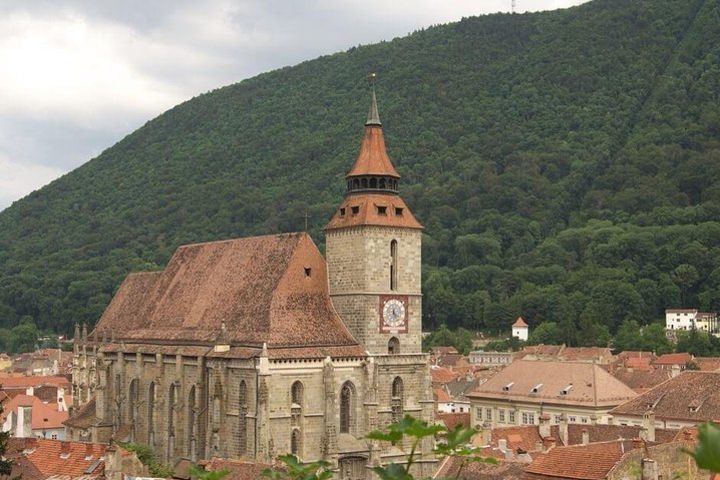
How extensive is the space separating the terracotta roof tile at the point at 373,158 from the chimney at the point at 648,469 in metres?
27.7

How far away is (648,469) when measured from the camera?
38656 mm

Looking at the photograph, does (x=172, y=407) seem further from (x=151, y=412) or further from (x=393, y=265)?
(x=393, y=265)

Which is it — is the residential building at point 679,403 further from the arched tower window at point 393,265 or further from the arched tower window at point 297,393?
the arched tower window at point 297,393

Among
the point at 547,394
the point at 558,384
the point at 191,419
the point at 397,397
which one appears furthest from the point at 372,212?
the point at 558,384

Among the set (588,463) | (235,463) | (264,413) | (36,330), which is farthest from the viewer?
(36,330)

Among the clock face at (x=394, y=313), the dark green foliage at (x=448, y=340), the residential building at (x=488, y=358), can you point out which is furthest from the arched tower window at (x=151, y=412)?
the dark green foliage at (x=448, y=340)

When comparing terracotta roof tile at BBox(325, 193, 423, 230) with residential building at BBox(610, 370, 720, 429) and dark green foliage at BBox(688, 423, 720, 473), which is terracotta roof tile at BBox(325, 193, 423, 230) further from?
dark green foliage at BBox(688, 423, 720, 473)

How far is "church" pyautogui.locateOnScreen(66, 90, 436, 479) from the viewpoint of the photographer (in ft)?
186

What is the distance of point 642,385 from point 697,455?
88366 mm

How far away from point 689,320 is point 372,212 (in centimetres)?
10853

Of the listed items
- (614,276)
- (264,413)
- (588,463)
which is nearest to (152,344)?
(264,413)

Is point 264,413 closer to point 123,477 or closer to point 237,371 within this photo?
point 237,371

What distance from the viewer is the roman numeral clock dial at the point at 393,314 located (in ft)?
197

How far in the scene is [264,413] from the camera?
5478 centimetres
